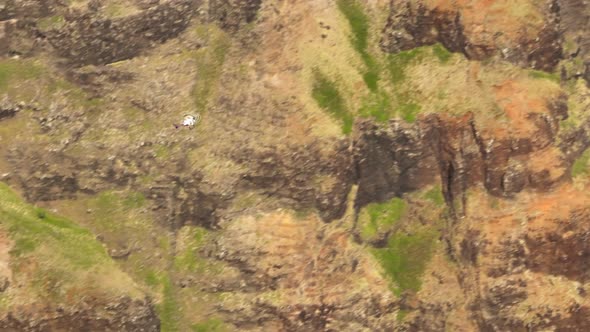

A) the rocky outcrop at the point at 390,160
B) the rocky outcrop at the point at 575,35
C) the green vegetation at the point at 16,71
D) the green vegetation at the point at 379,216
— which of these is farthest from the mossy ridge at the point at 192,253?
the rocky outcrop at the point at 575,35

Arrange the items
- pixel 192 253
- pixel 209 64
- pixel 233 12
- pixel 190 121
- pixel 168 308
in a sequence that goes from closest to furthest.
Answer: pixel 168 308
pixel 192 253
pixel 190 121
pixel 233 12
pixel 209 64

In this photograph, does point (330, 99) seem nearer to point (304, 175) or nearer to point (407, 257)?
point (304, 175)

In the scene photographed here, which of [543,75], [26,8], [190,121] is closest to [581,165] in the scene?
[543,75]

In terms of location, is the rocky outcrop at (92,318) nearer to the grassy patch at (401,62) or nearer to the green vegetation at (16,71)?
the green vegetation at (16,71)

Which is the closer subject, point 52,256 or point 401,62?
point 52,256

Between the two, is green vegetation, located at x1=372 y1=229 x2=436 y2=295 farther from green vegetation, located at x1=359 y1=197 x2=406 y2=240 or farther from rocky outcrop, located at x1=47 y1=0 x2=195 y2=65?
rocky outcrop, located at x1=47 y1=0 x2=195 y2=65

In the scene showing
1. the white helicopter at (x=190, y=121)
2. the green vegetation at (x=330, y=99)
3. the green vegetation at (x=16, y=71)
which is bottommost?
the green vegetation at (x=16, y=71)
